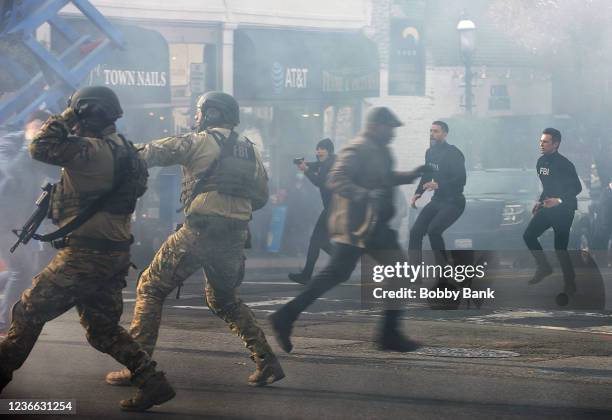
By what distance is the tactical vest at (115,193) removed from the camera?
5.33 m

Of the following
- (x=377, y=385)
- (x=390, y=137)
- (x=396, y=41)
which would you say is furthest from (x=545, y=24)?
(x=377, y=385)

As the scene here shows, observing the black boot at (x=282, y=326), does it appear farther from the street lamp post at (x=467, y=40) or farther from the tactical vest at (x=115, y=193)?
the street lamp post at (x=467, y=40)

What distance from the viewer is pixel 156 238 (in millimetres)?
13406

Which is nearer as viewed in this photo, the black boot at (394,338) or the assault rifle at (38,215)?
the assault rifle at (38,215)

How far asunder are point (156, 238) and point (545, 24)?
5961 mm

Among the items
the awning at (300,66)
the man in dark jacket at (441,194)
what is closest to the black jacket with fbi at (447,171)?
the man in dark jacket at (441,194)

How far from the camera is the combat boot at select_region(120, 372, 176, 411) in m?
5.32

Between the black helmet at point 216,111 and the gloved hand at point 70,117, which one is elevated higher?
the black helmet at point 216,111

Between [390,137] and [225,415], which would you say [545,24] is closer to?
[390,137]

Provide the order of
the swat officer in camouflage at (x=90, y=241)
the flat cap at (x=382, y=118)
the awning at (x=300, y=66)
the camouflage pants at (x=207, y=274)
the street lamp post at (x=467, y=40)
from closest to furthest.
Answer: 1. the swat officer in camouflage at (x=90, y=241)
2. the camouflage pants at (x=207, y=274)
3. the flat cap at (x=382, y=118)
4. the street lamp post at (x=467, y=40)
5. the awning at (x=300, y=66)

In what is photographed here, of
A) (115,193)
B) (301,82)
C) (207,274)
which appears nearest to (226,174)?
(207,274)

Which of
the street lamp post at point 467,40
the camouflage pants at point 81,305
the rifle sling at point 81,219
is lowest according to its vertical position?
the camouflage pants at point 81,305

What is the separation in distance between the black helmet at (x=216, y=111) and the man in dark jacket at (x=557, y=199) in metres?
4.07

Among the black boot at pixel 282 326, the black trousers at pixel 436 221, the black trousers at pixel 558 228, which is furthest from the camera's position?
the black trousers at pixel 436 221
